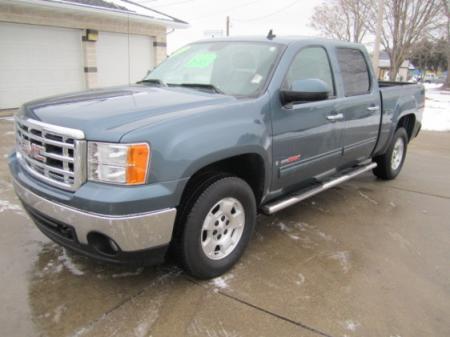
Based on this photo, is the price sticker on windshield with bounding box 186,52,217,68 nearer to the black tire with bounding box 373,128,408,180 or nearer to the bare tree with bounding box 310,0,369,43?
the black tire with bounding box 373,128,408,180

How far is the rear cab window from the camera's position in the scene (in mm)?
4473

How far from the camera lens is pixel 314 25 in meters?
37.8

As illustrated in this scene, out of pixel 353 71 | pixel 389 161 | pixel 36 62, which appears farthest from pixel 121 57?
pixel 353 71

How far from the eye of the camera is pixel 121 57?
1456 cm

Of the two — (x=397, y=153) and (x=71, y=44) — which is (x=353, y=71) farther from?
(x=71, y=44)

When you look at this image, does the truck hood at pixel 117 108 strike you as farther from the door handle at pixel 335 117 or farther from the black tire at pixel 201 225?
the door handle at pixel 335 117

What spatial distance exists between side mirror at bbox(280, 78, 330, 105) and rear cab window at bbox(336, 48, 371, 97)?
106 cm

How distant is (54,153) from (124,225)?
706 mm

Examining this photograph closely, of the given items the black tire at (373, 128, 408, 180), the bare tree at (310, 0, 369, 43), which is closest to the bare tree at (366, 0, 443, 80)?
the bare tree at (310, 0, 369, 43)

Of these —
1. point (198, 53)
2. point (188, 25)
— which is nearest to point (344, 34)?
point (188, 25)

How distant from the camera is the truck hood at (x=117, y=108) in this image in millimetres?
2564

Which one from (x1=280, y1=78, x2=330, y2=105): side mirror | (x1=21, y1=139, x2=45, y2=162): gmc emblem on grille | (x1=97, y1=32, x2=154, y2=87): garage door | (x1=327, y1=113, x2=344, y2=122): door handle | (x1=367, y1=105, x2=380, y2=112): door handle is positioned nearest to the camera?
(x1=21, y1=139, x2=45, y2=162): gmc emblem on grille

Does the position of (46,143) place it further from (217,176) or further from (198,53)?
(198,53)

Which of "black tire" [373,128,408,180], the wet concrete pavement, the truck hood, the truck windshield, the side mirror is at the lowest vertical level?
the wet concrete pavement
